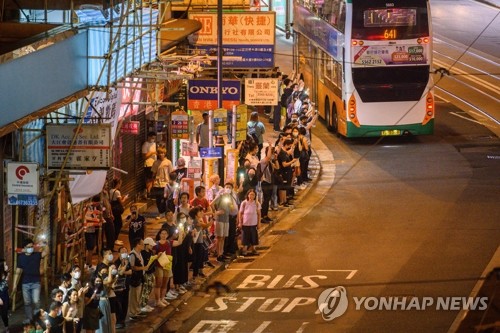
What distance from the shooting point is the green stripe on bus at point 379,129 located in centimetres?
3622

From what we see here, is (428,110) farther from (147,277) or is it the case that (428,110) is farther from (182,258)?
(147,277)

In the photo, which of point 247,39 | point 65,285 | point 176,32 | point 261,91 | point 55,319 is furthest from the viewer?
point 261,91

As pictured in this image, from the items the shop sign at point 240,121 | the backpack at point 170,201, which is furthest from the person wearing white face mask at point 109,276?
the shop sign at point 240,121

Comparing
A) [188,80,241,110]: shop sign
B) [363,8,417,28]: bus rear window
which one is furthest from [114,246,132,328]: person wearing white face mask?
[363,8,417,28]: bus rear window

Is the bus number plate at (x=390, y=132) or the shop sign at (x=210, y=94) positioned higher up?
the shop sign at (x=210, y=94)

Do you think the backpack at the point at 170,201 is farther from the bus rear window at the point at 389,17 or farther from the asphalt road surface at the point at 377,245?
the bus rear window at the point at 389,17

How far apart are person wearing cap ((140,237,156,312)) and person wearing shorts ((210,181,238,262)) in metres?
3.68

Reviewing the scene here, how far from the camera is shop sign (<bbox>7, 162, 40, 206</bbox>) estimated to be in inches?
762

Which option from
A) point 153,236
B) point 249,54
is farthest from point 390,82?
point 153,236

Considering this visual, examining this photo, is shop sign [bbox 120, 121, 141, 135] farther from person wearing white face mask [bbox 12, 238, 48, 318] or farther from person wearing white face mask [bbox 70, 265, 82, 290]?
person wearing white face mask [bbox 70, 265, 82, 290]

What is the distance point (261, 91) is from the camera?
32656 mm

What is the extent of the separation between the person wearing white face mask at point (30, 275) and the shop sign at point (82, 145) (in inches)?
63.0

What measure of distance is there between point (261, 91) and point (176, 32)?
14.3 ft

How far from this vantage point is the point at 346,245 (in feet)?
83.8
